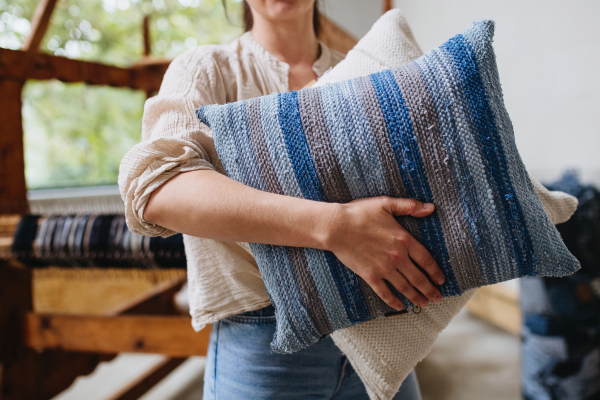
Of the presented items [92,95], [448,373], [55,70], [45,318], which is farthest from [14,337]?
[92,95]

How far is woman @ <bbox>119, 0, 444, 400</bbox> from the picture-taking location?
0.44 meters

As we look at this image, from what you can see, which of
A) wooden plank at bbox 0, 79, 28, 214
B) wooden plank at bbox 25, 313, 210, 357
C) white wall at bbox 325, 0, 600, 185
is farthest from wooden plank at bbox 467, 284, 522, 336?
wooden plank at bbox 0, 79, 28, 214

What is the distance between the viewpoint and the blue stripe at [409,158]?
41 centimetres

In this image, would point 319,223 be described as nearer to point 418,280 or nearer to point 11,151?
point 418,280

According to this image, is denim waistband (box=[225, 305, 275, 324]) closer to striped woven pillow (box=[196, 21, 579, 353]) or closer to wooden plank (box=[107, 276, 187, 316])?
striped woven pillow (box=[196, 21, 579, 353])

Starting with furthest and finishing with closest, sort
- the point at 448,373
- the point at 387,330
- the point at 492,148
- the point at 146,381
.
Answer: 1. the point at 448,373
2. the point at 146,381
3. the point at 387,330
4. the point at 492,148

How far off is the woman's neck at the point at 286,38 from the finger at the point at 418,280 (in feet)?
1.46

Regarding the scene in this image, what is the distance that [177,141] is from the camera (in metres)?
0.49

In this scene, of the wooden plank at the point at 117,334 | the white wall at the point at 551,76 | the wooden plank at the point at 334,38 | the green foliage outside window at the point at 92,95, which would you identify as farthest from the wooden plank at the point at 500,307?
the green foliage outside window at the point at 92,95

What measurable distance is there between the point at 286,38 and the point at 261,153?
1.15 ft

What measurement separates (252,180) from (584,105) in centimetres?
165

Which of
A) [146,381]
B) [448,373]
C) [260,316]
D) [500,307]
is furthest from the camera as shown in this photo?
[500,307]

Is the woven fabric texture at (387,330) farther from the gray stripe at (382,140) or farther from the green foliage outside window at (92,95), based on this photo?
the green foliage outside window at (92,95)

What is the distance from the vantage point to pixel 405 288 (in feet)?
1.49
